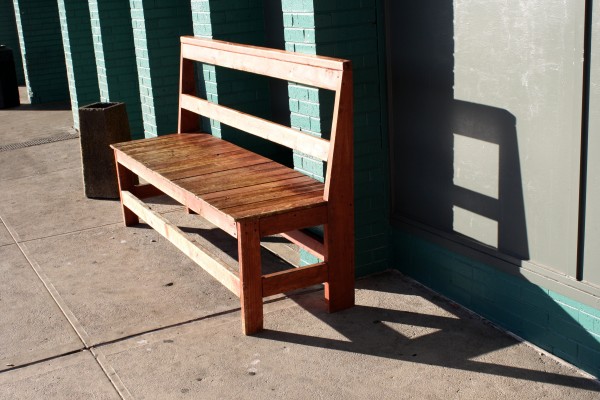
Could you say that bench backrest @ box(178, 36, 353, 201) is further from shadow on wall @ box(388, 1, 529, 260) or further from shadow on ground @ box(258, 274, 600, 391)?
shadow on ground @ box(258, 274, 600, 391)

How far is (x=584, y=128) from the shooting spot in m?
3.63

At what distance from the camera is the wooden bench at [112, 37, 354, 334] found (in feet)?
14.0

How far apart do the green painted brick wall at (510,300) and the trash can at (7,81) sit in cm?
914

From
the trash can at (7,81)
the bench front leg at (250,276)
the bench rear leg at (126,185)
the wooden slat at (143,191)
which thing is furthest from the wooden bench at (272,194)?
the trash can at (7,81)

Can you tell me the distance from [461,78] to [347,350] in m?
1.49

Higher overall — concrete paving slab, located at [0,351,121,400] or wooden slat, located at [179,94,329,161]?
wooden slat, located at [179,94,329,161]

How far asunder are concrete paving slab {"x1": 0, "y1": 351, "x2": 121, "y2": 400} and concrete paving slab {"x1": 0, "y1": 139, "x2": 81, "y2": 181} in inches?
169

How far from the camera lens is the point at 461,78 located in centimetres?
436

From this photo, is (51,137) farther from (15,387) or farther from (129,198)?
(15,387)

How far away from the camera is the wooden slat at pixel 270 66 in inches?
171

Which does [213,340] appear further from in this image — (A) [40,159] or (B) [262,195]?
(A) [40,159]

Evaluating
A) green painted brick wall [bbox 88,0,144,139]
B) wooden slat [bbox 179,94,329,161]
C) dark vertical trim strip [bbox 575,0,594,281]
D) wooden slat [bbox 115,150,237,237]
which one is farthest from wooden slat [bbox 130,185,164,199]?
dark vertical trim strip [bbox 575,0,594,281]

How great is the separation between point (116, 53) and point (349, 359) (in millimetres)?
5627

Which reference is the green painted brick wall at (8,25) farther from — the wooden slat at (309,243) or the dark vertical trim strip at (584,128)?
the dark vertical trim strip at (584,128)
